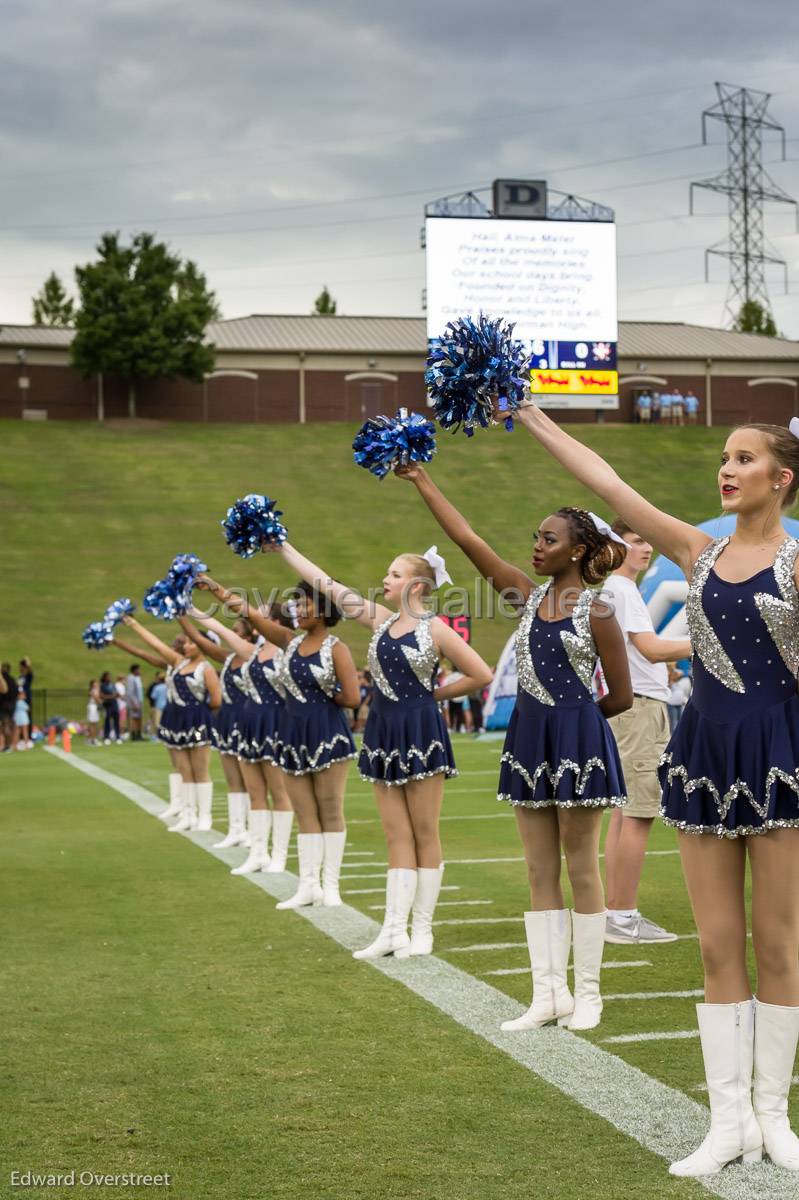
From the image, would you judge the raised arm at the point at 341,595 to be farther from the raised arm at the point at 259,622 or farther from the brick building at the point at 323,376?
the brick building at the point at 323,376

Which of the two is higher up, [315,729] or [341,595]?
[341,595]

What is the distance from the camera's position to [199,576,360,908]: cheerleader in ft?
27.0

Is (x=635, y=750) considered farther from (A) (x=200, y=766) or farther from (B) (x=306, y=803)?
(A) (x=200, y=766)

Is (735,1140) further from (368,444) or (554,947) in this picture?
(368,444)

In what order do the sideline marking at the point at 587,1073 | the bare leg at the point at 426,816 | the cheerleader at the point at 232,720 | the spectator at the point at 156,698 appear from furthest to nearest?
1. the spectator at the point at 156,698
2. the cheerleader at the point at 232,720
3. the bare leg at the point at 426,816
4. the sideline marking at the point at 587,1073

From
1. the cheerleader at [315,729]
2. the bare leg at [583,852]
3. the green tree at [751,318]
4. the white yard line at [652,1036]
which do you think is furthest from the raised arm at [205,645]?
the green tree at [751,318]

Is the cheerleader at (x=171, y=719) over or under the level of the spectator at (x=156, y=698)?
over

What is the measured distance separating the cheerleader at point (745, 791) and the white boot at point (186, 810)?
9691 millimetres

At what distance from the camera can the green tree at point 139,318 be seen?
2143 inches

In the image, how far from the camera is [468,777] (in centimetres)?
1845

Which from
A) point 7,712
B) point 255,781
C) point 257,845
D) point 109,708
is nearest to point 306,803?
point 257,845

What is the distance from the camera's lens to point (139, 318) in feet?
178

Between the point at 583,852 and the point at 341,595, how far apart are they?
2.49 m

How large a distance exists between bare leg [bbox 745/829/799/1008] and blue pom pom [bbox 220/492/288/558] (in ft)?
13.4
